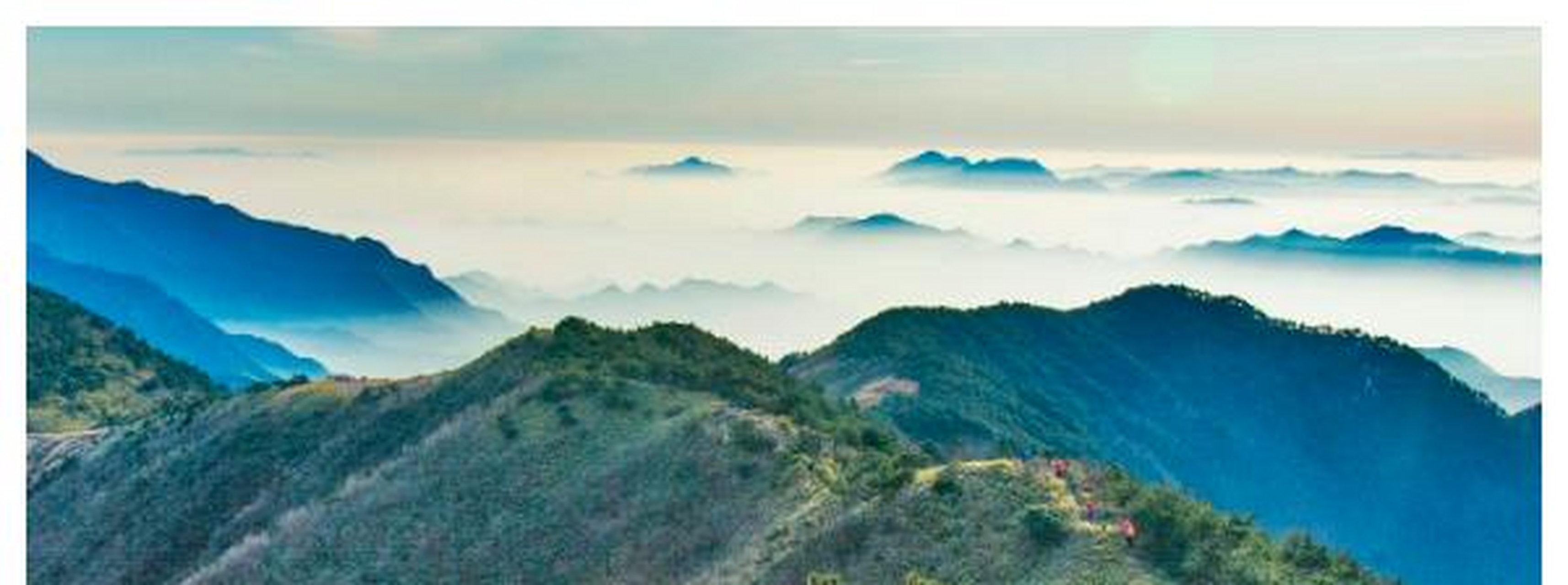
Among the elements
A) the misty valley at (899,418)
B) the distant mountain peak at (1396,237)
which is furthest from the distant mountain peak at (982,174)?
the distant mountain peak at (1396,237)

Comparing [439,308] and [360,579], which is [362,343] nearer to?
[439,308]

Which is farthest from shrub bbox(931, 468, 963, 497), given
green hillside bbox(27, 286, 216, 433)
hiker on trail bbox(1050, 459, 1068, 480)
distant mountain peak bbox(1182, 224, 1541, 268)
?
distant mountain peak bbox(1182, 224, 1541, 268)

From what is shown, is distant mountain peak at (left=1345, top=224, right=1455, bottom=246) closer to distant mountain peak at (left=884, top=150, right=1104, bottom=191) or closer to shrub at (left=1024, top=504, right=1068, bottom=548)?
distant mountain peak at (left=884, top=150, right=1104, bottom=191)

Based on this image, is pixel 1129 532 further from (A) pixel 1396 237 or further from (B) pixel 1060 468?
(A) pixel 1396 237

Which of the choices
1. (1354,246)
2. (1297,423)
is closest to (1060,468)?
(1297,423)

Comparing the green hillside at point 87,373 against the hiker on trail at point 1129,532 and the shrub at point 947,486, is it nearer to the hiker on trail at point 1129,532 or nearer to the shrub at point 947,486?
the shrub at point 947,486
